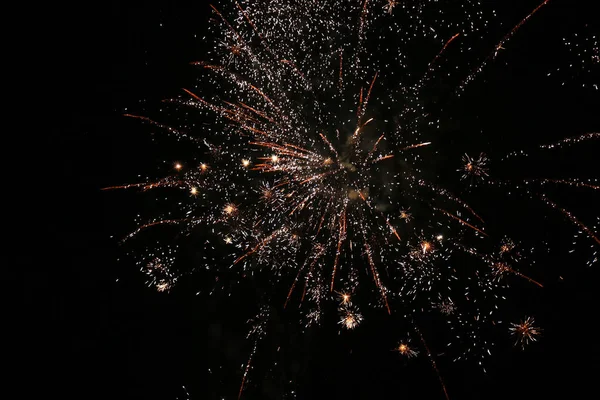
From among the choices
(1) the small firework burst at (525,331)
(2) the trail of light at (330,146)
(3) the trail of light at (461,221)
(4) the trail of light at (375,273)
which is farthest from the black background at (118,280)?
(2) the trail of light at (330,146)

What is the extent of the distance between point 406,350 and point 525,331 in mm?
704

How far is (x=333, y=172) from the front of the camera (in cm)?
196

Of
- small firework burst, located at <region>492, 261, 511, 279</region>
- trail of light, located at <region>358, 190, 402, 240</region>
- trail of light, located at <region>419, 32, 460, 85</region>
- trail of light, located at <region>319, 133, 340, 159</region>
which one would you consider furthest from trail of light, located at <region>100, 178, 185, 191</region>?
small firework burst, located at <region>492, 261, 511, 279</region>

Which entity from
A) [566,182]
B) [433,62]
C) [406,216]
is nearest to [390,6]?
[433,62]

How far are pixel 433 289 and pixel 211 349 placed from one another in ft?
5.11

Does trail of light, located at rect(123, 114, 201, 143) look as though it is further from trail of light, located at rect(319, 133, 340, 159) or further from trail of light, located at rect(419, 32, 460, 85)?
trail of light, located at rect(419, 32, 460, 85)

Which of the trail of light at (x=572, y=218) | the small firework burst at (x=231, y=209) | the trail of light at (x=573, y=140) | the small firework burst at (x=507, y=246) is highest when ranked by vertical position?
the trail of light at (x=573, y=140)

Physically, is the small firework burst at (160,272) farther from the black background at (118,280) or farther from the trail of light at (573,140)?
the trail of light at (573,140)

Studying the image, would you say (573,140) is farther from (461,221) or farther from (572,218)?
(461,221)

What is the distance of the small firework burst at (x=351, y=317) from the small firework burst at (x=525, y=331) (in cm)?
91

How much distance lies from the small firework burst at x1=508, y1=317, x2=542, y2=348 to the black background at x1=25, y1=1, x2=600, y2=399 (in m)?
0.55

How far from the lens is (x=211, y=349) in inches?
86.7

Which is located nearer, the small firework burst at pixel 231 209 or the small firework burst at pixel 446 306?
the small firework burst at pixel 446 306

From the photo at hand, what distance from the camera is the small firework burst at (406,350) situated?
1956mm
